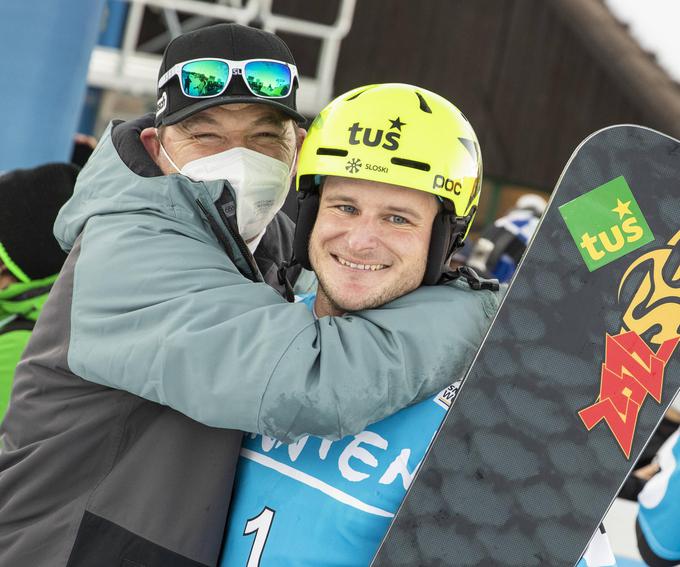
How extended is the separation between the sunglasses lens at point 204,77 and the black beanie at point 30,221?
4.04ft

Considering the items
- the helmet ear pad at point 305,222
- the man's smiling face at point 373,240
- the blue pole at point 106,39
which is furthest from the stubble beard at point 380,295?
the blue pole at point 106,39

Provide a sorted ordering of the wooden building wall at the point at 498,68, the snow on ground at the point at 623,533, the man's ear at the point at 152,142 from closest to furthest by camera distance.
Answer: the man's ear at the point at 152,142
the snow on ground at the point at 623,533
the wooden building wall at the point at 498,68

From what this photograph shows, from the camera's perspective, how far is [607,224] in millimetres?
2049

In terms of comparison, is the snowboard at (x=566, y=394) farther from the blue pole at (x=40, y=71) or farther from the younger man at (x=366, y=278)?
the blue pole at (x=40, y=71)

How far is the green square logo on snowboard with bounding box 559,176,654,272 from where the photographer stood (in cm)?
204

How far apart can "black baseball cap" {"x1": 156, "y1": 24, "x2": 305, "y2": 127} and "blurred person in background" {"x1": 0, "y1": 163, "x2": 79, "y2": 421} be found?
1.15 meters

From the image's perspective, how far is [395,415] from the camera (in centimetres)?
210

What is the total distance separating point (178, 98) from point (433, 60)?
32.6 feet

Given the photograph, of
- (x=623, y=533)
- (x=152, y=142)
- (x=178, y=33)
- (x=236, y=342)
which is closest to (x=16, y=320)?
(x=152, y=142)

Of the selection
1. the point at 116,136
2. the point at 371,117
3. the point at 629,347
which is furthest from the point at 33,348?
the point at 629,347

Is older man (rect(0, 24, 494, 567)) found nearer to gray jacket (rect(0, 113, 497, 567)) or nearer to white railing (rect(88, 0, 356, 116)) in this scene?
gray jacket (rect(0, 113, 497, 567))

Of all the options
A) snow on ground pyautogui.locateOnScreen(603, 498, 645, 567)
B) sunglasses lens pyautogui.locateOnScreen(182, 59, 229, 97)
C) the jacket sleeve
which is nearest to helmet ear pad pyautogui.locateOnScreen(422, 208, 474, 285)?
the jacket sleeve

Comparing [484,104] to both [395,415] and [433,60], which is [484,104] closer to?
[433,60]

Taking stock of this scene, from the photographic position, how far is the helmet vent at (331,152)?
223 cm
